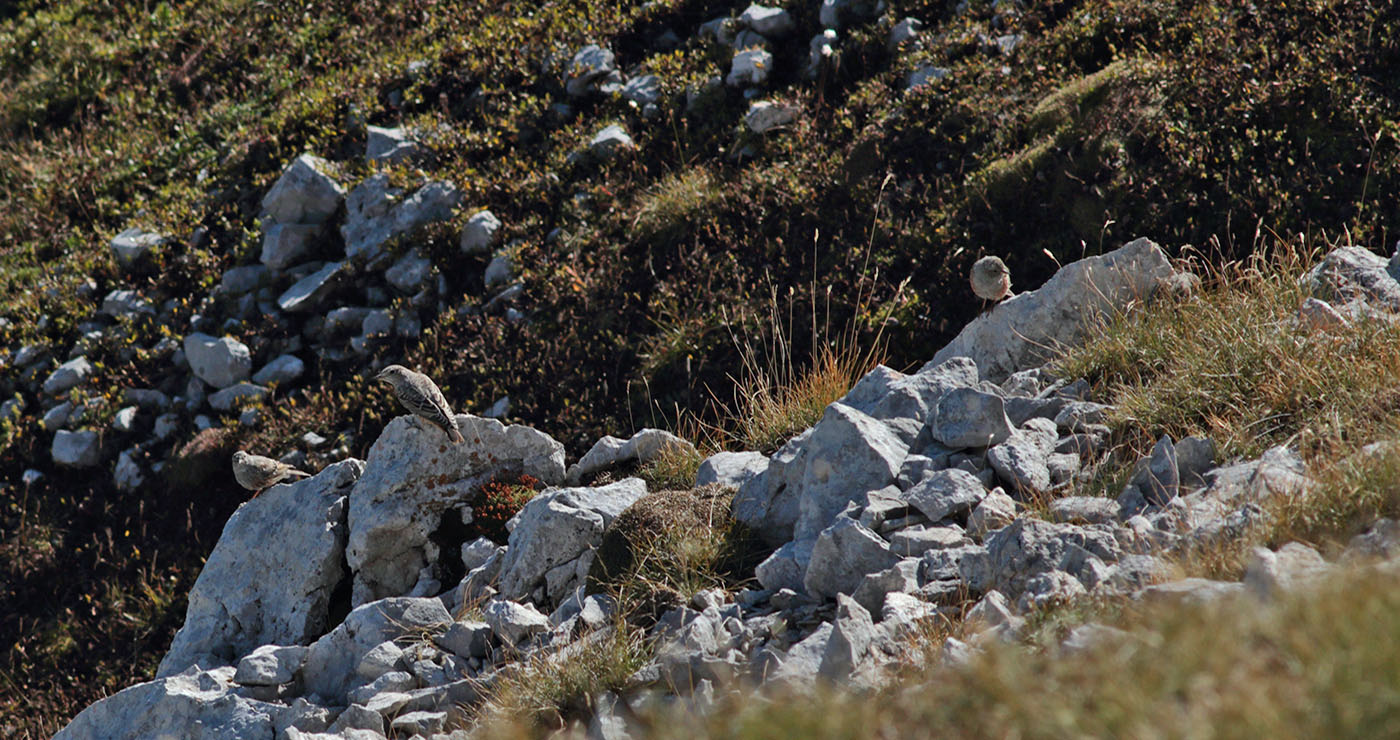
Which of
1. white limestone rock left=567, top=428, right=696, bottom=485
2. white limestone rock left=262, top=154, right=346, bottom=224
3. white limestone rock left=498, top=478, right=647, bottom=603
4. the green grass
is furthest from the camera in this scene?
white limestone rock left=262, top=154, right=346, bottom=224

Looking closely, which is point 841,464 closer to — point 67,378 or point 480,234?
point 480,234

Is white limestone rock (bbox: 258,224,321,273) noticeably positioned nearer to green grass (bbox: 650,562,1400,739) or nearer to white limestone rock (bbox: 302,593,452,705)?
white limestone rock (bbox: 302,593,452,705)

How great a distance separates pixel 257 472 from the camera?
9.92m

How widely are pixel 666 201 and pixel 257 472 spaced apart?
6.51 metres

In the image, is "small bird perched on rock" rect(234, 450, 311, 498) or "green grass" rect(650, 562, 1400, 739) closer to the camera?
"green grass" rect(650, 562, 1400, 739)

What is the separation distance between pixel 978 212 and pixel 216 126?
44.7ft

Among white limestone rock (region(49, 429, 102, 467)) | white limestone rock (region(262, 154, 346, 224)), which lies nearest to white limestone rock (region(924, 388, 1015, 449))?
white limestone rock (region(262, 154, 346, 224))

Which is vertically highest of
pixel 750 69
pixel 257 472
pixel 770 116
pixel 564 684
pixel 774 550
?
pixel 750 69

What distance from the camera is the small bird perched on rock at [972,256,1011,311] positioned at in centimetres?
943

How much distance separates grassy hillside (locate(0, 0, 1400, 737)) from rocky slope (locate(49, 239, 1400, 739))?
240 cm

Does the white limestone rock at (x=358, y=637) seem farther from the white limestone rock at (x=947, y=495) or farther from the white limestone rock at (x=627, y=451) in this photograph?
the white limestone rock at (x=947, y=495)

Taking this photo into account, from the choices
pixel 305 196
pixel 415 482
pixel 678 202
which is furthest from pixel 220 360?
pixel 678 202

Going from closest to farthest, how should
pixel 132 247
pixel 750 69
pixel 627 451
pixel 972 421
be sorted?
pixel 972 421 < pixel 627 451 < pixel 750 69 < pixel 132 247

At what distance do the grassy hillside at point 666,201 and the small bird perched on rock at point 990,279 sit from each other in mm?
1201
